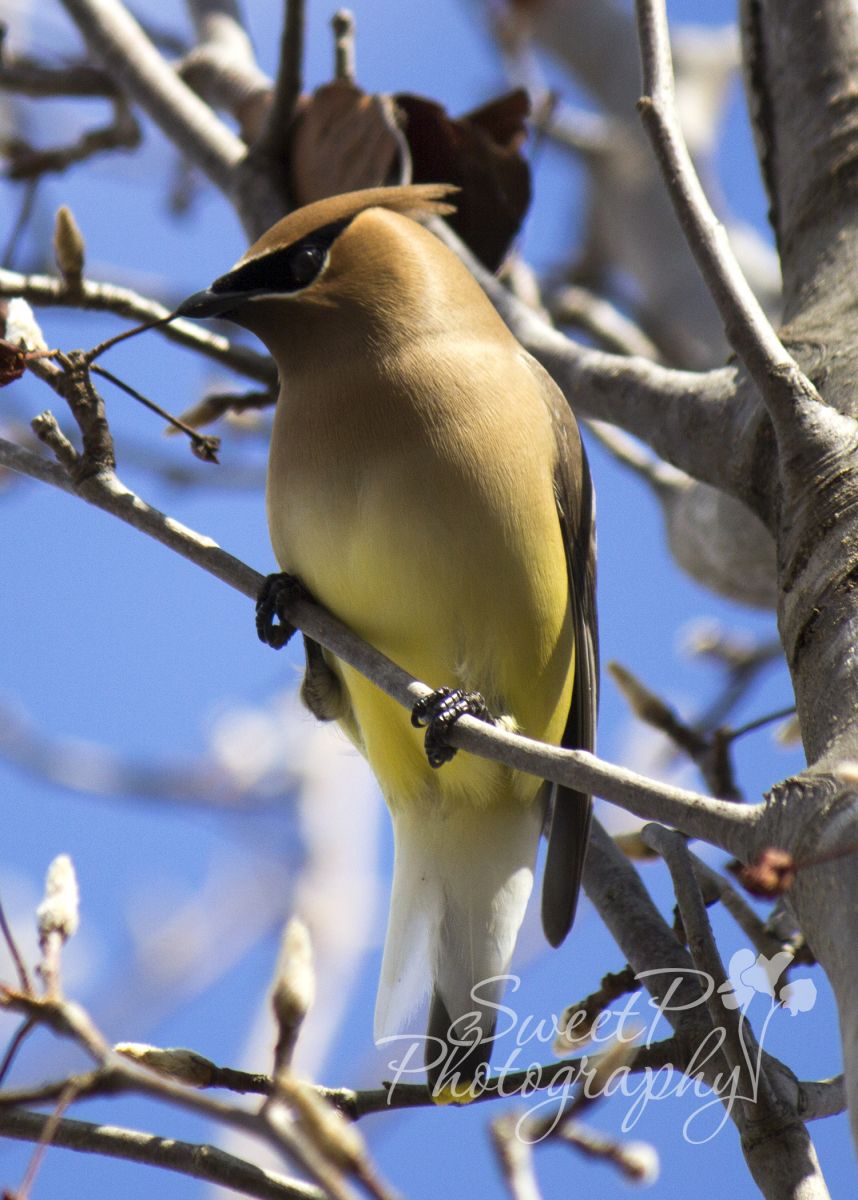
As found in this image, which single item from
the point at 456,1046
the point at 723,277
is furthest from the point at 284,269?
the point at 456,1046

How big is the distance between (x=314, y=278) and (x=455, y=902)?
4.31 ft

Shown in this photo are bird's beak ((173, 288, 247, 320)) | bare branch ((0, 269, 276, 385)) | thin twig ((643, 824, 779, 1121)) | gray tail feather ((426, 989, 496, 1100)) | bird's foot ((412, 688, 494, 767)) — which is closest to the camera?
thin twig ((643, 824, 779, 1121))

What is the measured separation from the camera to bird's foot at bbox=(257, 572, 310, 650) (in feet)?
8.60

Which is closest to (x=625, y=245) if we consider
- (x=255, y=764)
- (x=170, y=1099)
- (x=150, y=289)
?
(x=150, y=289)

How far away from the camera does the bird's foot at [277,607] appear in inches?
103

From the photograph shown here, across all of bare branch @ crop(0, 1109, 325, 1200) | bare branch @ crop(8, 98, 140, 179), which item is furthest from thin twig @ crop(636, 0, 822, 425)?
bare branch @ crop(8, 98, 140, 179)

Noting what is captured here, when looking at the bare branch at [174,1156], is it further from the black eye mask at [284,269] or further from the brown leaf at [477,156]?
the brown leaf at [477,156]

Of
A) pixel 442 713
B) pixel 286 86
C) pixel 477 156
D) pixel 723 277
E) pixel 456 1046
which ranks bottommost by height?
pixel 456 1046

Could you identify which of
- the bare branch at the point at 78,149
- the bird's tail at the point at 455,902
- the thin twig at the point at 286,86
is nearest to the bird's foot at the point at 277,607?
the bird's tail at the point at 455,902

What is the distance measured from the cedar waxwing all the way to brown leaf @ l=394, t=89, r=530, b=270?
486mm

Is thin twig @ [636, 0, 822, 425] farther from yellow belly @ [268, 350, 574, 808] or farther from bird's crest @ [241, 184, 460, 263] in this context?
bird's crest @ [241, 184, 460, 263]

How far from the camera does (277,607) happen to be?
2641 millimetres

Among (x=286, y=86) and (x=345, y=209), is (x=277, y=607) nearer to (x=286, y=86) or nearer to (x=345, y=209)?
(x=345, y=209)

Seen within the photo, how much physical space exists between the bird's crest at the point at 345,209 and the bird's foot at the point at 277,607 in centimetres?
68
